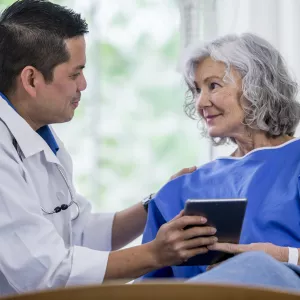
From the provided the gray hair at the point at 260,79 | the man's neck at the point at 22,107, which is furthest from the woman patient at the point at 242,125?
the man's neck at the point at 22,107

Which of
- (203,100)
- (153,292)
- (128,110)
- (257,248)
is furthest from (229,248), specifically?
(128,110)

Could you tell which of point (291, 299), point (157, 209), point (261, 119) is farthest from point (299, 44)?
point (291, 299)

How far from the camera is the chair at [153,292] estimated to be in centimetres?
67

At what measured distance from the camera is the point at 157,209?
2154 millimetres

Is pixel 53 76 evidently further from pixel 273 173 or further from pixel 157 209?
pixel 273 173

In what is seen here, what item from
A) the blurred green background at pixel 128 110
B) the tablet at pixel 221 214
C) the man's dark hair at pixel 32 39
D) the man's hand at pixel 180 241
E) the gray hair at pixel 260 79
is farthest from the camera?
the blurred green background at pixel 128 110

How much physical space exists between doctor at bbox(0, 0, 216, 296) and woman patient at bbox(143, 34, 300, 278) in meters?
0.21

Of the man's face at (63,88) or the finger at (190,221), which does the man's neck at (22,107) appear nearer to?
the man's face at (63,88)

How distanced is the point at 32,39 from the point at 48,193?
475 millimetres

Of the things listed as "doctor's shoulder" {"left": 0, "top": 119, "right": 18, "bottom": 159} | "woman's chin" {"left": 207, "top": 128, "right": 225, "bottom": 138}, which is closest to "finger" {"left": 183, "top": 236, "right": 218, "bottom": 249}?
"woman's chin" {"left": 207, "top": 128, "right": 225, "bottom": 138}

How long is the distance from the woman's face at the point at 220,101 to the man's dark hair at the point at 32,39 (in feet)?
1.52

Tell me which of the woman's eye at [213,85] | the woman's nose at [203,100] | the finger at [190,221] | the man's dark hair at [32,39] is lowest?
the finger at [190,221]

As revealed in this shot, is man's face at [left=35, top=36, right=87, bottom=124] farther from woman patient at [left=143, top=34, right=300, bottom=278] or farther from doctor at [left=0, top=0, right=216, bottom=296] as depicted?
woman patient at [left=143, top=34, right=300, bottom=278]

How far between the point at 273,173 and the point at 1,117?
84 cm
